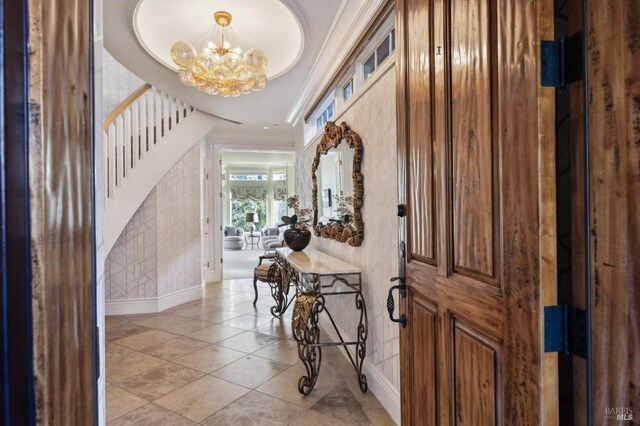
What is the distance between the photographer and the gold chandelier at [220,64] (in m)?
3.00

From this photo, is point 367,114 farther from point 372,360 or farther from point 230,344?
point 230,344

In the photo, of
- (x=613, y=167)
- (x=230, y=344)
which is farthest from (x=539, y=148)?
(x=230, y=344)

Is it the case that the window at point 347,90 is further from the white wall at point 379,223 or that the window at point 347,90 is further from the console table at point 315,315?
the console table at point 315,315

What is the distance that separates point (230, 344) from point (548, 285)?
3320 millimetres

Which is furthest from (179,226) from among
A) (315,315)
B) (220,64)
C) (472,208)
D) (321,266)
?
(472,208)

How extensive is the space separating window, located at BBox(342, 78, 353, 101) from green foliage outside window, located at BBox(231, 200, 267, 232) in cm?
1123

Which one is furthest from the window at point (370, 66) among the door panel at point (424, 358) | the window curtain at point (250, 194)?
the window curtain at point (250, 194)

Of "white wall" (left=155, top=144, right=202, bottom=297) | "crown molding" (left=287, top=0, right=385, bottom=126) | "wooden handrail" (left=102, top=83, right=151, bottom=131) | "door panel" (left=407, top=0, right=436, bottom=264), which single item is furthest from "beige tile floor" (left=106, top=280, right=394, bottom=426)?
"crown molding" (left=287, top=0, right=385, bottom=126)

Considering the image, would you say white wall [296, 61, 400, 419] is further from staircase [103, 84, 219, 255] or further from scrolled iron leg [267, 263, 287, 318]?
staircase [103, 84, 219, 255]

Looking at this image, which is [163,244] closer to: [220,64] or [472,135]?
[220,64]

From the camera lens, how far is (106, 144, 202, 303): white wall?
15.0ft

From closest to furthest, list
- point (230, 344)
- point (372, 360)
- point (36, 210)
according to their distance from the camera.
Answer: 1. point (36, 210)
2. point (372, 360)
3. point (230, 344)

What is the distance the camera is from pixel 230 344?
3473 mm

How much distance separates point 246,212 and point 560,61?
14.0 metres
